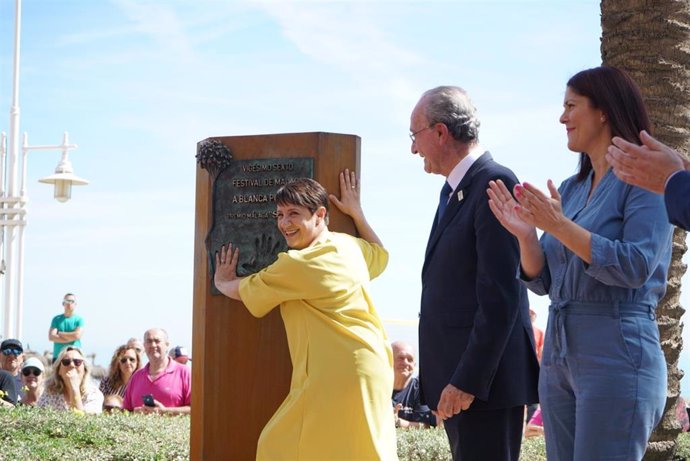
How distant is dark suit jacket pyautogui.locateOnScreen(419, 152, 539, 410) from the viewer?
4.49m

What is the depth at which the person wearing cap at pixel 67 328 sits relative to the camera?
1456 cm

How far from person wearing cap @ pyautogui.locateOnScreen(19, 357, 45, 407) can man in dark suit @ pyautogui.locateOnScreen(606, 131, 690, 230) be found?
9287 mm

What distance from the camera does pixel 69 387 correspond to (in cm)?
1058

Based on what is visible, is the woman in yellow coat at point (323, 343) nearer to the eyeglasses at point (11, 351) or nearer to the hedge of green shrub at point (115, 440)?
the hedge of green shrub at point (115, 440)

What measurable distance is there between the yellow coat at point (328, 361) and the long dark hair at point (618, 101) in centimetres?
181

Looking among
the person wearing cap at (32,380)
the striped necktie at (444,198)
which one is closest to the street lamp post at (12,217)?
the person wearing cap at (32,380)

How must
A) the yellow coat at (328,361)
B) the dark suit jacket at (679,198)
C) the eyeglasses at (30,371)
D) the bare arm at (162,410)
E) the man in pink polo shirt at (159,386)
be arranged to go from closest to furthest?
1. the dark suit jacket at (679,198)
2. the yellow coat at (328,361)
3. the bare arm at (162,410)
4. the man in pink polo shirt at (159,386)
5. the eyeglasses at (30,371)

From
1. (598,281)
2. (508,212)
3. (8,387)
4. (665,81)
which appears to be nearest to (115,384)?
(8,387)

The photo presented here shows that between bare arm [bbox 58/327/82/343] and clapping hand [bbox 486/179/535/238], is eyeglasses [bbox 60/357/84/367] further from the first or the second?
clapping hand [bbox 486/179/535/238]

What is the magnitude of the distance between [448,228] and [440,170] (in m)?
0.30

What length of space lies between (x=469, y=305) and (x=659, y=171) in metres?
1.61

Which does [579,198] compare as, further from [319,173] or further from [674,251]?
[674,251]

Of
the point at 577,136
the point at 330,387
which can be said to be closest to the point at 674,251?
the point at 330,387

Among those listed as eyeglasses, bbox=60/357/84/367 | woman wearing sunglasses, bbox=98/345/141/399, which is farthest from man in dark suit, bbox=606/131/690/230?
woman wearing sunglasses, bbox=98/345/141/399
